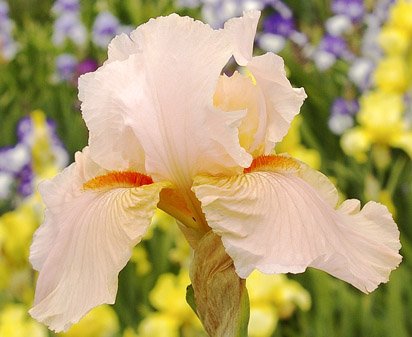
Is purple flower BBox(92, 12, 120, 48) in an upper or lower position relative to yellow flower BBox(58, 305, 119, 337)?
lower

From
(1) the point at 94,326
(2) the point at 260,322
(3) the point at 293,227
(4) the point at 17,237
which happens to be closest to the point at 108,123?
(3) the point at 293,227

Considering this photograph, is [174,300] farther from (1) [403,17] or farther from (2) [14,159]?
(1) [403,17]

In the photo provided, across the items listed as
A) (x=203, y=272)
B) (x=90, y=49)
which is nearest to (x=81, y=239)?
(x=203, y=272)

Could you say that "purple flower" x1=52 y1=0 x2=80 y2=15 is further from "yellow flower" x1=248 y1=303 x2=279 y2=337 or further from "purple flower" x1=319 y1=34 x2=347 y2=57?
"yellow flower" x1=248 y1=303 x2=279 y2=337

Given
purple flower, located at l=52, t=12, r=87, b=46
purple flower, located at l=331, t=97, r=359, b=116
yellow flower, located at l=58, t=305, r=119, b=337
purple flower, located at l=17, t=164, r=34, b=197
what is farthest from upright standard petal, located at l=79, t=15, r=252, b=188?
purple flower, located at l=52, t=12, r=87, b=46

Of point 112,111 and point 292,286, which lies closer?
point 112,111

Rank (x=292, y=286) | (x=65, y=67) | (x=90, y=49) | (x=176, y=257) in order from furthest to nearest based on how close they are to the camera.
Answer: (x=90, y=49), (x=65, y=67), (x=176, y=257), (x=292, y=286)

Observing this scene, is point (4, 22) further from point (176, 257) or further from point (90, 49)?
point (176, 257)
